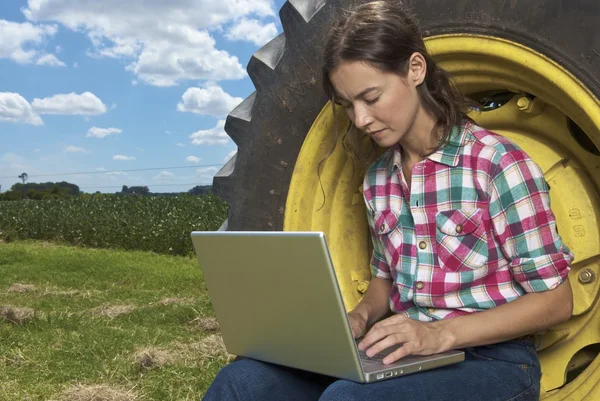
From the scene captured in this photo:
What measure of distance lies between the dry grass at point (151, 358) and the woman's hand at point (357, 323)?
5.71 feet

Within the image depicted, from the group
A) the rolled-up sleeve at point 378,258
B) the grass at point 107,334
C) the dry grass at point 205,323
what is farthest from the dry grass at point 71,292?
the rolled-up sleeve at point 378,258

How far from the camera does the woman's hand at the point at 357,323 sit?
2.05 meters

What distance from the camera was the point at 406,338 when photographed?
1.74m

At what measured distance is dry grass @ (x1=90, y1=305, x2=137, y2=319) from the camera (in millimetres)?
5018

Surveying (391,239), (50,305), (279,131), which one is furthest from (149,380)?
(50,305)

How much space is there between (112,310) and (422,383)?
149 inches

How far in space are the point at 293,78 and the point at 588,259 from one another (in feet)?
3.34

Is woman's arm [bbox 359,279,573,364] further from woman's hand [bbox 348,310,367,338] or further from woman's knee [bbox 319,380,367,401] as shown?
woman's hand [bbox 348,310,367,338]

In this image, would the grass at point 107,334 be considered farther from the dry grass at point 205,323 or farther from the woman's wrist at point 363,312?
the woman's wrist at point 363,312

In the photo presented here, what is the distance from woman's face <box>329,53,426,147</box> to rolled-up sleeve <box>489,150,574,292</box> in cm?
27

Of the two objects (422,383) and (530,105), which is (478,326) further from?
(530,105)

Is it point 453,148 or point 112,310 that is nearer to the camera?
point 453,148

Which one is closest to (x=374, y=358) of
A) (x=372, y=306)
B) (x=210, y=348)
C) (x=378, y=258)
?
(x=372, y=306)

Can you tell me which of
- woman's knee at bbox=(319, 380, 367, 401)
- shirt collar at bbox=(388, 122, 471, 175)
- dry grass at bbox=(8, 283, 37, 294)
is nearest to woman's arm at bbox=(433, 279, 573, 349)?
woman's knee at bbox=(319, 380, 367, 401)
